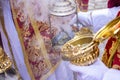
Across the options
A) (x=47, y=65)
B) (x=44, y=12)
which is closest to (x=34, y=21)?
(x=44, y=12)

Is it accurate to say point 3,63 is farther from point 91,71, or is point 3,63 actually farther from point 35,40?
point 35,40

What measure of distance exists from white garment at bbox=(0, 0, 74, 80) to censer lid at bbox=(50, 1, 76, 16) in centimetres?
16

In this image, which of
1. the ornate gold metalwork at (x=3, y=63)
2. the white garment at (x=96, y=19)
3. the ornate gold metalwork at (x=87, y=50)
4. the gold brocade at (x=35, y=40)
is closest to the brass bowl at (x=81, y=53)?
the ornate gold metalwork at (x=87, y=50)

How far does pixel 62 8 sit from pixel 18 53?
269 mm

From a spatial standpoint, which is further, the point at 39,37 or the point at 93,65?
the point at 39,37

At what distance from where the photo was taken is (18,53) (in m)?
0.99

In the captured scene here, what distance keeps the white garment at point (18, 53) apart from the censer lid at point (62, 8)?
0.16m

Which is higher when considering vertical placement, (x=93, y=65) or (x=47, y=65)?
(x=93, y=65)

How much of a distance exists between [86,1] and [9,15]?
48 centimetres

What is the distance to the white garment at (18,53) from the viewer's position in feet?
2.94

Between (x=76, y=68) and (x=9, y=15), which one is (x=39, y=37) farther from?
(x=76, y=68)

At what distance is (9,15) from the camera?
0.91m

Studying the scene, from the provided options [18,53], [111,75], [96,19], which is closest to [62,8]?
[96,19]

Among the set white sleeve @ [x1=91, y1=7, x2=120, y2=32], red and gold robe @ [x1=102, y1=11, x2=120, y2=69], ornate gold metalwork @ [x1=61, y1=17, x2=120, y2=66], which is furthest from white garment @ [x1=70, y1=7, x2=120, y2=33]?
ornate gold metalwork @ [x1=61, y1=17, x2=120, y2=66]
